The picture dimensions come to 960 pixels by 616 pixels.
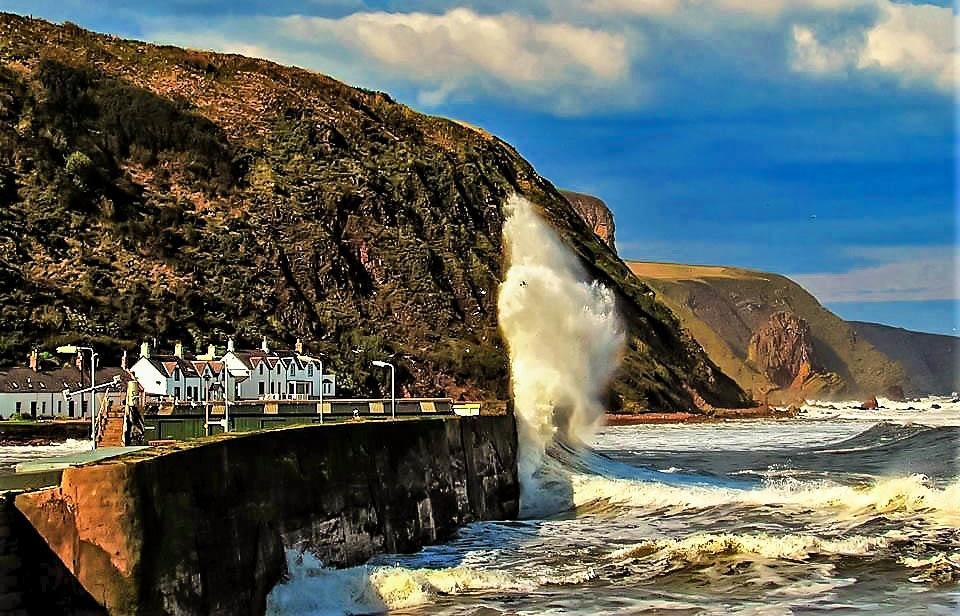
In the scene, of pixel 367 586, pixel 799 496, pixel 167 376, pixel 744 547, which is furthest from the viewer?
pixel 167 376

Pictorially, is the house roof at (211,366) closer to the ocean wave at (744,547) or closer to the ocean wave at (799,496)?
the ocean wave at (799,496)

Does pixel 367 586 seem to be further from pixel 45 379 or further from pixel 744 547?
pixel 45 379

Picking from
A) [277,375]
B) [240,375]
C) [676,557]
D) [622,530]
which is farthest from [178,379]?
[676,557]

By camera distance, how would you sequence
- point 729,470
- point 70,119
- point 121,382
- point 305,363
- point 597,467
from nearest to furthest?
1. point 597,467
2. point 729,470
3. point 121,382
4. point 305,363
5. point 70,119

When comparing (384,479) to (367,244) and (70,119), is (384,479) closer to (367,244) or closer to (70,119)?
(367,244)

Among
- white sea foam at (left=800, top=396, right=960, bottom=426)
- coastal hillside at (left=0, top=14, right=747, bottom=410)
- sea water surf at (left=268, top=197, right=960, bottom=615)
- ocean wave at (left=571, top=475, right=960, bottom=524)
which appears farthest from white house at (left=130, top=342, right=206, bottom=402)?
white sea foam at (left=800, top=396, right=960, bottom=426)

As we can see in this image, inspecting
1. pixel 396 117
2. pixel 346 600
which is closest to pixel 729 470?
pixel 346 600
